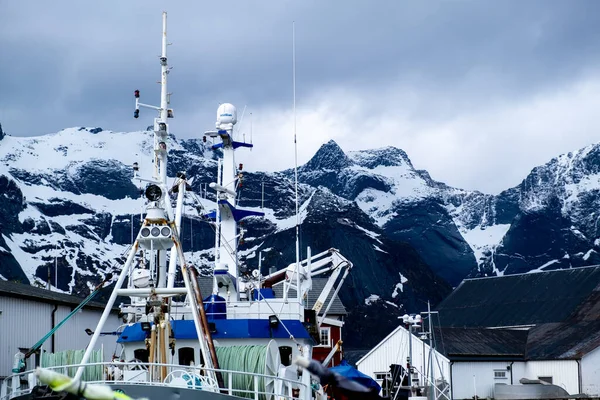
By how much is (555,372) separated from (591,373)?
2369 mm

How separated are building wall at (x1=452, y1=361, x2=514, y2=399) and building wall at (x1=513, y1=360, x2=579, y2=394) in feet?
6.69

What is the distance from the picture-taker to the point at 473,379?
59.6 meters

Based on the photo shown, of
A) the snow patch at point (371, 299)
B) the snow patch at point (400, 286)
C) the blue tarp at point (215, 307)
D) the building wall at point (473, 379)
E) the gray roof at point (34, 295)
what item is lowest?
the building wall at point (473, 379)

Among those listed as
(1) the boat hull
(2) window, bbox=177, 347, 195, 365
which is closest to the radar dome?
(2) window, bbox=177, 347, 195, 365

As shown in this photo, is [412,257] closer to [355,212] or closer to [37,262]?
[355,212]

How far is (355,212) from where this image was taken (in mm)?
166625

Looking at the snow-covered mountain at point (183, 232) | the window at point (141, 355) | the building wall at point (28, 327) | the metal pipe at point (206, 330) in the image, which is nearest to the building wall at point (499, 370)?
the building wall at point (28, 327)

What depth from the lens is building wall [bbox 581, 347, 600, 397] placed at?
59156mm

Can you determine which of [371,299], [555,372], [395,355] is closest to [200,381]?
[395,355]

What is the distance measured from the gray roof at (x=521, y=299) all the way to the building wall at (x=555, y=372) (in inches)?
362

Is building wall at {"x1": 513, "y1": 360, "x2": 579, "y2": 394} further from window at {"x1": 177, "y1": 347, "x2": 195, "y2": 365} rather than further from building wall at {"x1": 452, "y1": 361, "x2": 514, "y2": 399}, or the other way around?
window at {"x1": 177, "y1": 347, "x2": 195, "y2": 365}

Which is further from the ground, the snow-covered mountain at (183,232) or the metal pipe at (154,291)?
the snow-covered mountain at (183,232)

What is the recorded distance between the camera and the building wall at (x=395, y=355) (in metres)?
58.5

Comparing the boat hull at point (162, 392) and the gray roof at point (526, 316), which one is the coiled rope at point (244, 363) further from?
the gray roof at point (526, 316)
